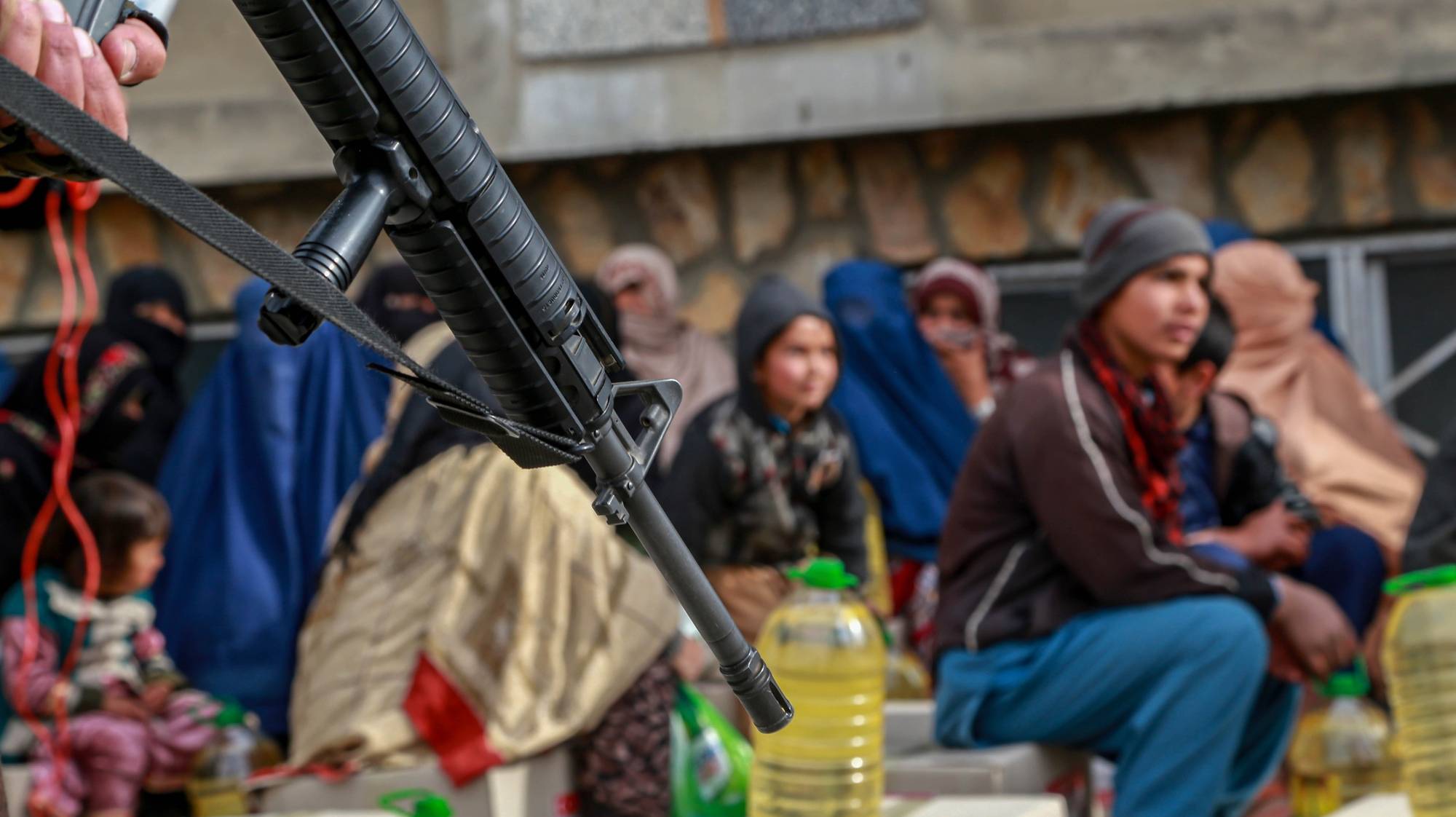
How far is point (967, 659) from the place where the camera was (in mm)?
3002

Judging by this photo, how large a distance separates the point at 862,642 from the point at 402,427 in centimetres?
144

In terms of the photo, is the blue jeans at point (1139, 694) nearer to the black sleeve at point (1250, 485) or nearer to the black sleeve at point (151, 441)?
the black sleeve at point (1250, 485)

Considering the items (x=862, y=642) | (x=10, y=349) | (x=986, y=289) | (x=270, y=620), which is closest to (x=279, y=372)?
(x=270, y=620)

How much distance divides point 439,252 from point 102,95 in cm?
21

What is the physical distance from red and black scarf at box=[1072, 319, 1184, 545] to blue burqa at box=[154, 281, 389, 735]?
1824 mm

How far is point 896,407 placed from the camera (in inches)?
202

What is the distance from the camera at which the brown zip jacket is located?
289 cm

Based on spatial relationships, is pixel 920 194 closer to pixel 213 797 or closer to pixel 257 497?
pixel 257 497

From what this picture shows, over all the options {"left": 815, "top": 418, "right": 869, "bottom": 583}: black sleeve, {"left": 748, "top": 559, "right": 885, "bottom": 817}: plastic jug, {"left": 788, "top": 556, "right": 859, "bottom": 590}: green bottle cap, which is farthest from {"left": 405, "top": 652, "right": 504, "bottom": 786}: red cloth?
{"left": 815, "top": 418, "right": 869, "bottom": 583}: black sleeve

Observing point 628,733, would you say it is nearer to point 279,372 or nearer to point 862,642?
point 862,642

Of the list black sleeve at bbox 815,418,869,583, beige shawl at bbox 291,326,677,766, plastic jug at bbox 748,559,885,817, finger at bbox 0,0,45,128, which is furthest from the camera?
black sleeve at bbox 815,418,869,583

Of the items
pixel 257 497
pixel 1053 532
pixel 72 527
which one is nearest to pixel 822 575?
pixel 1053 532

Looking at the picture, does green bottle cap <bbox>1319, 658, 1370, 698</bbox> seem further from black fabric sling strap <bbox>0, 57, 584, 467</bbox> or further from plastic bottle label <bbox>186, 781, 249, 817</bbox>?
black fabric sling strap <bbox>0, 57, 584, 467</bbox>

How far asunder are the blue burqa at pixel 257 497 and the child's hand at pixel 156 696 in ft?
1.38
